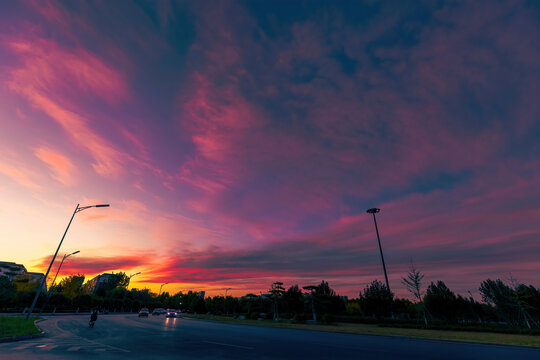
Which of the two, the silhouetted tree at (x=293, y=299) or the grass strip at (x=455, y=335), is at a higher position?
the silhouetted tree at (x=293, y=299)

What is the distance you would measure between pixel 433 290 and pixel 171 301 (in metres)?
180

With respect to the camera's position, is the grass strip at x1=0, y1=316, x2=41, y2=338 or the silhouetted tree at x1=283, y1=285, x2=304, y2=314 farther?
the silhouetted tree at x1=283, y1=285, x2=304, y2=314

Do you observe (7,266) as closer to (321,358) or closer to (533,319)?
(321,358)

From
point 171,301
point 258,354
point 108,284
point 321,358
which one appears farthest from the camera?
point 171,301

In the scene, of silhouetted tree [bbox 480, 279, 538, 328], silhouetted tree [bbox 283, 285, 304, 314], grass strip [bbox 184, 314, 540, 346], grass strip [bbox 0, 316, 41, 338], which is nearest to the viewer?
grass strip [bbox 0, 316, 41, 338]

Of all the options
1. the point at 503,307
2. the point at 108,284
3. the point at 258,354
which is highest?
the point at 108,284

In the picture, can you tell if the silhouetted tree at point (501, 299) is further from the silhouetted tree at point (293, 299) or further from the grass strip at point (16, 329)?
the grass strip at point (16, 329)

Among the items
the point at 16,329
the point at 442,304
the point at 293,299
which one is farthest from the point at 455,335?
the point at 293,299

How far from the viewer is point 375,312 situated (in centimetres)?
5228

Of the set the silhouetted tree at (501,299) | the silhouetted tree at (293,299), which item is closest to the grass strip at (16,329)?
the silhouetted tree at (293,299)

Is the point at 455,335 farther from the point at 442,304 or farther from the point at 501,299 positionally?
the point at 501,299

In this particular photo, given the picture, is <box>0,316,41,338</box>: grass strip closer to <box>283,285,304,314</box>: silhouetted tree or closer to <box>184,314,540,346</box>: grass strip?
<box>184,314,540,346</box>: grass strip

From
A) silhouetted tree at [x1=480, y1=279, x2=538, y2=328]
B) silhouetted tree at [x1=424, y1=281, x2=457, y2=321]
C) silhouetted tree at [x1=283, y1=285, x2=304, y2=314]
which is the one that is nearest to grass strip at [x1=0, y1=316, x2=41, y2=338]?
silhouetted tree at [x1=424, y1=281, x2=457, y2=321]

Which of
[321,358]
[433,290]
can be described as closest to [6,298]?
[321,358]
